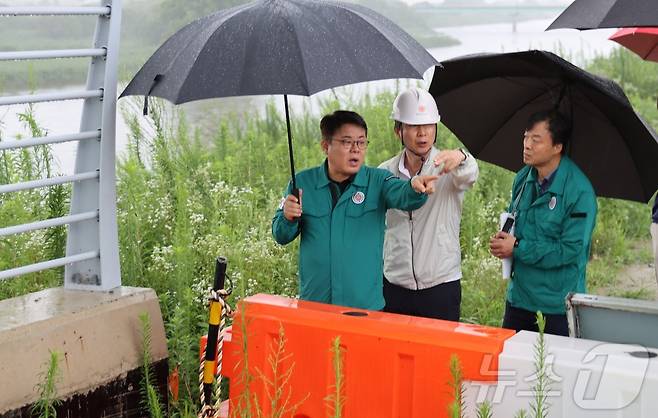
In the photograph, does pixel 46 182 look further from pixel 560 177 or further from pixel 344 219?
pixel 560 177

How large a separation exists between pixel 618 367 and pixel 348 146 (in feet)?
5.39

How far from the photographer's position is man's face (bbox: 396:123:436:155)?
186 inches

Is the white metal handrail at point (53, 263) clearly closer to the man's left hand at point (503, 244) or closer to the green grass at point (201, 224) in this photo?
the green grass at point (201, 224)

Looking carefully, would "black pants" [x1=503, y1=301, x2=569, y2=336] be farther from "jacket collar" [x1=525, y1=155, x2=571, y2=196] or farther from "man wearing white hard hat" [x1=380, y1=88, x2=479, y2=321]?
"jacket collar" [x1=525, y1=155, x2=571, y2=196]

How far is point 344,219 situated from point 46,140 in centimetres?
123

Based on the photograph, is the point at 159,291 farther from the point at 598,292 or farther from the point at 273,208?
the point at 598,292

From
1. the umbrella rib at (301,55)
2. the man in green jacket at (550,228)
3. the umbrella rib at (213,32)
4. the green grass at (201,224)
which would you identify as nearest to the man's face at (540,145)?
the man in green jacket at (550,228)

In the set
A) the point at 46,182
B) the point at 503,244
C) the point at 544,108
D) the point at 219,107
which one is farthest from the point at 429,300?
the point at 219,107

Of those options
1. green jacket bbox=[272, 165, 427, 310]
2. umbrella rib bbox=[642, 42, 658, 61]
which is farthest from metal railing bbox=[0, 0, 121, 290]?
umbrella rib bbox=[642, 42, 658, 61]

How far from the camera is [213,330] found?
154 inches

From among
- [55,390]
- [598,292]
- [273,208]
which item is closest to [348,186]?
[55,390]

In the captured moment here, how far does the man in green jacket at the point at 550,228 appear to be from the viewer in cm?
454

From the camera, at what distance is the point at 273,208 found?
7.46 m

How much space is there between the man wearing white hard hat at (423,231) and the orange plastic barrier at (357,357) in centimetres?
93
